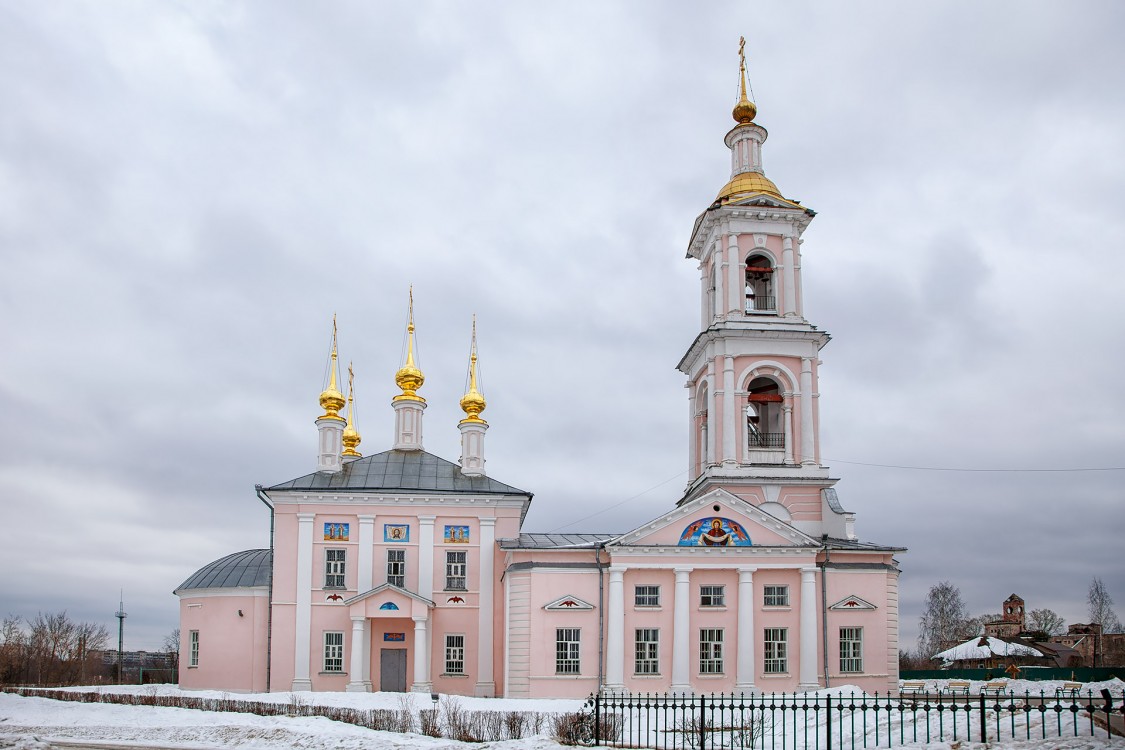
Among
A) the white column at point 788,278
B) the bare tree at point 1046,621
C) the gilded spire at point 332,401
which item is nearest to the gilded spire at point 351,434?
the gilded spire at point 332,401

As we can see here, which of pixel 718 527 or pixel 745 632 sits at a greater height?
pixel 718 527

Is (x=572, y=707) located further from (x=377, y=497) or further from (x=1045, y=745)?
(x=1045, y=745)

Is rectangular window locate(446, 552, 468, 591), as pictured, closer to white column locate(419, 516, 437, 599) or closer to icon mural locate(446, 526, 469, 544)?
icon mural locate(446, 526, 469, 544)

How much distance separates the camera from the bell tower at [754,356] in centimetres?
3341

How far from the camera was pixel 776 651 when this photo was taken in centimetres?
2980

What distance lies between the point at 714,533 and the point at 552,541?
17.2 feet

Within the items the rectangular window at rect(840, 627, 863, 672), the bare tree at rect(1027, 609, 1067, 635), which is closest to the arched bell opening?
the rectangular window at rect(840, 627, 863, 672)

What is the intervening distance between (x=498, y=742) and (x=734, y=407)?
19.0m

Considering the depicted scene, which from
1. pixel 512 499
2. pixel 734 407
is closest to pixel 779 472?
pixel 734 407

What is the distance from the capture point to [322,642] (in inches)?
1247

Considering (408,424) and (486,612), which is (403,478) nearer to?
(408,424)

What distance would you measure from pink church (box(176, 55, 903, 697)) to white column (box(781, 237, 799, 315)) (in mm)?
61

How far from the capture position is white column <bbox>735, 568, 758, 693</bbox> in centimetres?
2909

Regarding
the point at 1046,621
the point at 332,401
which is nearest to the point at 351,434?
the point at 332,401
